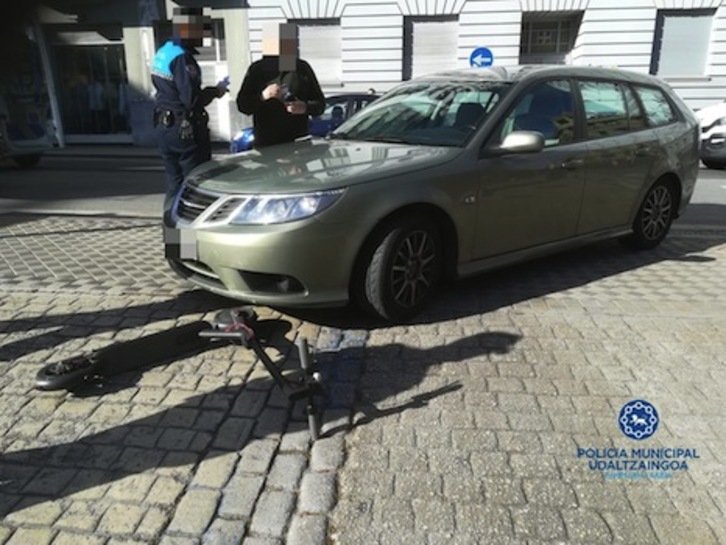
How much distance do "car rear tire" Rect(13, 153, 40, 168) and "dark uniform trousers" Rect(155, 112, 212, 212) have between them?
9102 mm

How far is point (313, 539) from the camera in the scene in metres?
2.33

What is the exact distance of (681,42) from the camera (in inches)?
694

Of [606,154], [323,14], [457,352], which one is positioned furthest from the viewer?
[323,14]

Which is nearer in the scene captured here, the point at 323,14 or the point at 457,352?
the point at 457,352

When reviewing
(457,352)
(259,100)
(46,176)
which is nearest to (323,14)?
(46,176)

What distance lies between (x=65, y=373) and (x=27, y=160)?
11551 millimetres

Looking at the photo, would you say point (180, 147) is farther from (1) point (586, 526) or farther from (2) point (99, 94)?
(2) point (99, 94)

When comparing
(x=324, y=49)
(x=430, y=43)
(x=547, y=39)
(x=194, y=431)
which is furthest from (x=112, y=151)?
(x=194, y=431)

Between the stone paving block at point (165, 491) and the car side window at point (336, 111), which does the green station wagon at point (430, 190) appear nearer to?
the stone paving block at point (165, 491)

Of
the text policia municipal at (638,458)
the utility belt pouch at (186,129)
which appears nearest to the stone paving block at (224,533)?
the text policia municipal at (638,458)

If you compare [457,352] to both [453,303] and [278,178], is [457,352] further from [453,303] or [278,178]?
[278,178]

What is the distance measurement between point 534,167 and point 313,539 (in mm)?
3162

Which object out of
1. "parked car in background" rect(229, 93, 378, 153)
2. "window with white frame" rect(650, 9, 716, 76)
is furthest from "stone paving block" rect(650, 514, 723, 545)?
"window with white frame" rect(650, 9, 716, 76)

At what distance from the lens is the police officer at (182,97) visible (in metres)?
4.86
